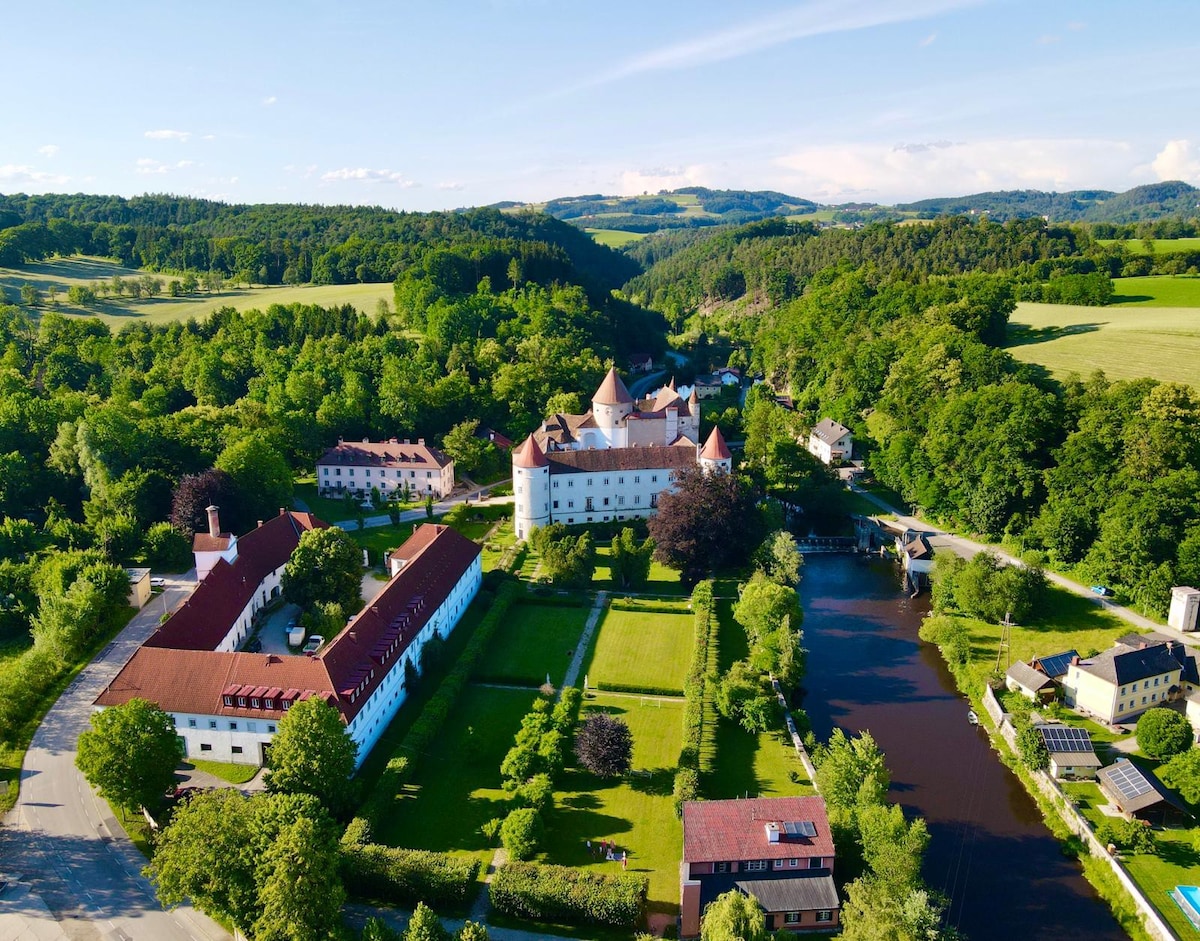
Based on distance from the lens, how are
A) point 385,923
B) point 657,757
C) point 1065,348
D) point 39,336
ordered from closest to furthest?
1. point 385,923
2. point 657,757
3. point 1065,348
4. point 39,336

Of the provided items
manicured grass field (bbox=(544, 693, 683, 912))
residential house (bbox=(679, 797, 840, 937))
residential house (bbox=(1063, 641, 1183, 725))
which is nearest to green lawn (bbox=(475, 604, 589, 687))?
manicured grass field (bbox=(544, 693, 683, 912))

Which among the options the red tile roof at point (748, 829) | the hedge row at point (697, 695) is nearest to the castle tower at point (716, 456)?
the hedge row at point (697, 695)

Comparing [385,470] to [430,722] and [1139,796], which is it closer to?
[430,722]

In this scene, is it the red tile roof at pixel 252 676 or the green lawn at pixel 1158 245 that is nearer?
the red tile roof at pixel 252 676

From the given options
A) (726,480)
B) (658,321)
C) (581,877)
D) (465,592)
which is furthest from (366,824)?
(658,321)

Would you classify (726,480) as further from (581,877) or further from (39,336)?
(39,336)

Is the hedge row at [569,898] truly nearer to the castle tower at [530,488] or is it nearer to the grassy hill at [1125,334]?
the castle tower at [530,488]

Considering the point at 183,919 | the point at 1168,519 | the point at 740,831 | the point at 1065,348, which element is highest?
the point at 1065,348
